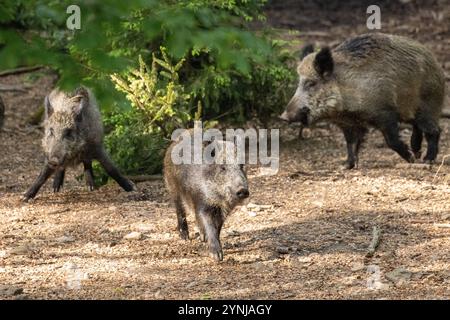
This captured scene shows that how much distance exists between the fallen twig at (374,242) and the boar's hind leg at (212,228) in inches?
41.9

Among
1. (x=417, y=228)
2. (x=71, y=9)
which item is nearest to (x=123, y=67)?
(x=71, y=9)

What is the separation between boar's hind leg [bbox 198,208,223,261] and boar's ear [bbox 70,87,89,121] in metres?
2.71

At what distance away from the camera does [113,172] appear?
8.92 meters

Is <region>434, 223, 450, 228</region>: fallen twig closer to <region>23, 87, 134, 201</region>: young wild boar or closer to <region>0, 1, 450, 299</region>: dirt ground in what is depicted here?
<region>0, 1, 450, 299</region>: dirt ground

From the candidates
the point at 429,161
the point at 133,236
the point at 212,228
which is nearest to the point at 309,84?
the point at 429,161

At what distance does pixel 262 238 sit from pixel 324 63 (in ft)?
9.88

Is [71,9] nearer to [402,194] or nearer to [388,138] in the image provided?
[402,194]

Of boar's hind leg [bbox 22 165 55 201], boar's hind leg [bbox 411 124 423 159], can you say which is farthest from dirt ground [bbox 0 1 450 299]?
boar's hind leg [bbox 411 124 423 159]

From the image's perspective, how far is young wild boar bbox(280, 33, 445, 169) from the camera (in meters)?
9.56

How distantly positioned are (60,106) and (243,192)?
3283 millimetres

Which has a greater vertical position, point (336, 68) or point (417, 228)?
point (336, 68)

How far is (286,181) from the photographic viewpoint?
912cm

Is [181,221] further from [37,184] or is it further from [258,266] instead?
[37,184]
